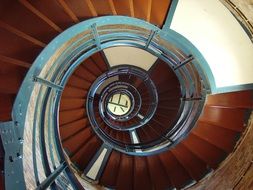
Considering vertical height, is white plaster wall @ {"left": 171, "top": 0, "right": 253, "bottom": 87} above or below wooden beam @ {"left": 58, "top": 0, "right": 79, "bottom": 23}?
below

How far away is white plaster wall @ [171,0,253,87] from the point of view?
12.1 ft

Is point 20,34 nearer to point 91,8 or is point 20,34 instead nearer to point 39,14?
point 39,14

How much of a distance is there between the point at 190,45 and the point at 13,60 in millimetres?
2805

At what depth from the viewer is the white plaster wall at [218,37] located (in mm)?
3691

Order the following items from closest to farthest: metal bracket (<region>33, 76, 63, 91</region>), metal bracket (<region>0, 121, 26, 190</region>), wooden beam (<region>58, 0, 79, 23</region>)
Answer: metal bracket (<region>0, 121, 26, 190</region>), metal bracket (<region>33, 76, 63, 91</region>), wooden beam (<region>58, 0, 79, 23</region>)

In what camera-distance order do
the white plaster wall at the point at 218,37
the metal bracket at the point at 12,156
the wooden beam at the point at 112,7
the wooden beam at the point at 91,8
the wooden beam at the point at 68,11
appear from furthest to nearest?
the white plaster wall at the point at 218,37
the wooden beam at the point at 112,7
the wooden beam at the point at 91,8
the wooden beam at the point at 68,11
the metal bracket at the point at 12,156

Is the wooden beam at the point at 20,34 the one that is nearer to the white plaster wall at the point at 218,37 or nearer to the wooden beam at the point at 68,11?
the wooden beam at the point at 68,11

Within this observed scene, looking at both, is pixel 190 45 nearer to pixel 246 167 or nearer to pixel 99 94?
pixel 246 167

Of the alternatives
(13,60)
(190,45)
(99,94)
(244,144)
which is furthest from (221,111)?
(99,94)

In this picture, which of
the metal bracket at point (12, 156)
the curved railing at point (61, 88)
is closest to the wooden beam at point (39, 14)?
the curved railing at point (61, 88)

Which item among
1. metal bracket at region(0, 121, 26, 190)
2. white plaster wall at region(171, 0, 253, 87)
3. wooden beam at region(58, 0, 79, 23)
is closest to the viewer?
metal bracket at region(0, 121, 26, 190)

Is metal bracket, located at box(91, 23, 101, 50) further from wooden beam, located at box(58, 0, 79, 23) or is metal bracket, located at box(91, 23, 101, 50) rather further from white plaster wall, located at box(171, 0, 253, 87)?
white plaster wall, located at box(171, 0, 253, 87)

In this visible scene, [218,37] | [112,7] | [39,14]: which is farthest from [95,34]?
[218,37]

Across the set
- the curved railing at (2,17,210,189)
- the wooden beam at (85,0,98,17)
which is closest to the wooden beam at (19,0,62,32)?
the curved railing at (2,17,210,189)
